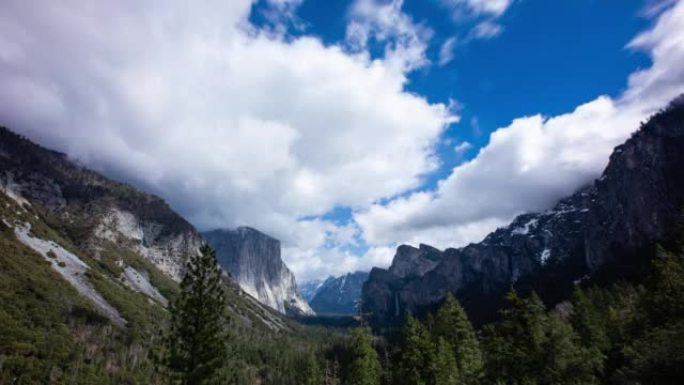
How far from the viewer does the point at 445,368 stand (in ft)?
145

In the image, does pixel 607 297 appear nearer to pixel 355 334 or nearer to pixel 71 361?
pixel 355 334

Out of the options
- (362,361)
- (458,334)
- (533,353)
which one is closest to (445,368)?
(362,361)

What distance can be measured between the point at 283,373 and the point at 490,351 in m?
185

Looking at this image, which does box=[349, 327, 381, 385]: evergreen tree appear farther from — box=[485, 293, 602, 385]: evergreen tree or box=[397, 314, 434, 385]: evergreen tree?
box=[485, 293, 602, 385]: evergreen tree

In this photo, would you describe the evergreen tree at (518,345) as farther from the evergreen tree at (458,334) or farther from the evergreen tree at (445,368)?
the evergreen tree at (458,334)

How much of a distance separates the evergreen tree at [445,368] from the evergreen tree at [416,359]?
761 mm

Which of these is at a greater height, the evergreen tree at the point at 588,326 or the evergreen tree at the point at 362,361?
the evergreen tree at the point at 588,326

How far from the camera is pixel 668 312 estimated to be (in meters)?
30.3

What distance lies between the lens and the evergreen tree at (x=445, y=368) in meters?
41.4

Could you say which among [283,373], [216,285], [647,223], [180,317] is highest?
[647,223]

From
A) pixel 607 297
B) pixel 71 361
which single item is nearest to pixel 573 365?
pixel 607 297

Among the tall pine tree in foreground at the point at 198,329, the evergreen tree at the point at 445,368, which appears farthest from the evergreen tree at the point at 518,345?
the tall pine tree in foreground at the point at 198,329

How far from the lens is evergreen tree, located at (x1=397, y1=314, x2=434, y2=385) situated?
44844 mm

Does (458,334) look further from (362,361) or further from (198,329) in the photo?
(198,329)
